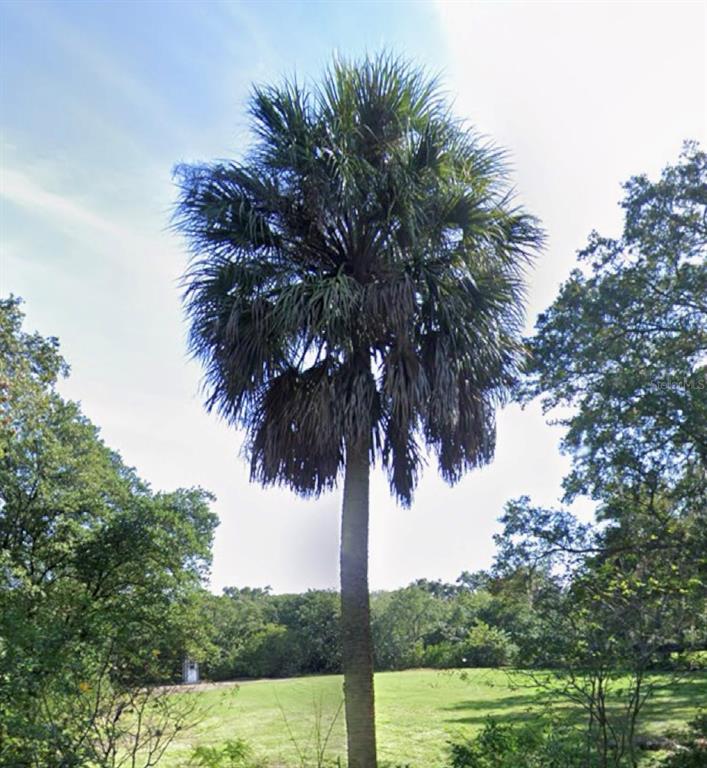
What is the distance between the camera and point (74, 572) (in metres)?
11.4

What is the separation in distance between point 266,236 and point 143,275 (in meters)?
2.80

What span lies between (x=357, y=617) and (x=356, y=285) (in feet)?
9.81

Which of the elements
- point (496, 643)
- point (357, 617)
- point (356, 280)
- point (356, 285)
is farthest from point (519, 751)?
point (356, 280)

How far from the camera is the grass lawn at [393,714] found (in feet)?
21.5

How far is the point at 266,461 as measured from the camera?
5.58 metres

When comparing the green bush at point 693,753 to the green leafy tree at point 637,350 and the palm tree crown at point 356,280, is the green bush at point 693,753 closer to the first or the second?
the green leafy tree at point 637,350

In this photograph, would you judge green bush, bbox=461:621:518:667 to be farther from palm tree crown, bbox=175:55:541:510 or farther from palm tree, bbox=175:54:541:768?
palm tree crown, bbox=175:55:541:510

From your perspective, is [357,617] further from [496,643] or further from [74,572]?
[74,572]

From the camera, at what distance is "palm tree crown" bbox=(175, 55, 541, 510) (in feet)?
17.3

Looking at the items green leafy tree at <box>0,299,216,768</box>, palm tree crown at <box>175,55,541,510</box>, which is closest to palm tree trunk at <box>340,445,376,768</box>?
palm tree crown at <box>175,55,541,510</box>

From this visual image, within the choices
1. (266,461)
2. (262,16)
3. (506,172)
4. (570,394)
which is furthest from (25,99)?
(570,394)

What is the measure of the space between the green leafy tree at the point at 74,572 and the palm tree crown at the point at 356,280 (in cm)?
216

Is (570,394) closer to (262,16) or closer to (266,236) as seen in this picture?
(266,236)

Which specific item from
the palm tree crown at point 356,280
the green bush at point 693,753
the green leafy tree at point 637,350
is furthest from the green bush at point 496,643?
the green leafy tree at point 637,350
